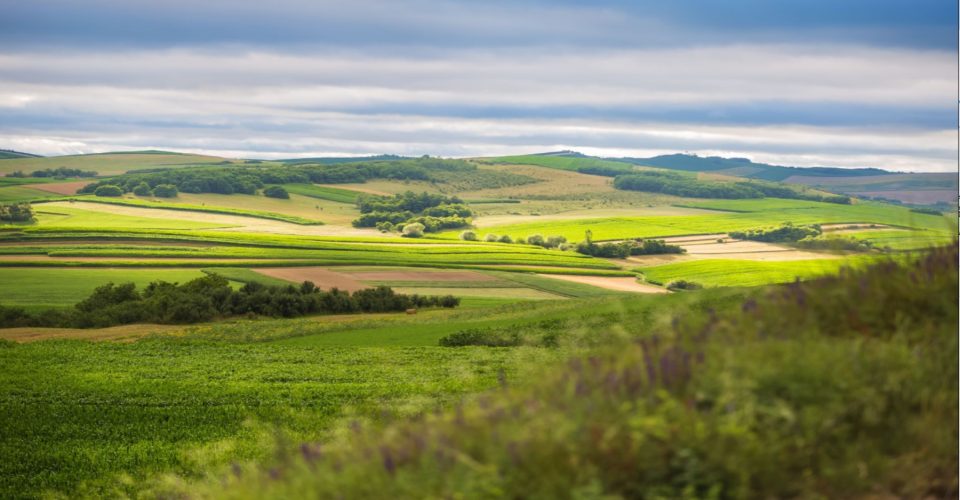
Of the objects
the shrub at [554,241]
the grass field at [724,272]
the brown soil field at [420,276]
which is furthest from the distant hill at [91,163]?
the grass field at [724,272]

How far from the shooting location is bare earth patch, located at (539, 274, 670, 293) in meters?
77.7

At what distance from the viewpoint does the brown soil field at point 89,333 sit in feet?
148

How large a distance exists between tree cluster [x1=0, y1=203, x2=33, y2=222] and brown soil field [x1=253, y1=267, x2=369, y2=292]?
4010 cm

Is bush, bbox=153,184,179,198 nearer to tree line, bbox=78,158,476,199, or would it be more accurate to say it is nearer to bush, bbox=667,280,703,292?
tree line, bbox=78,158,476,199

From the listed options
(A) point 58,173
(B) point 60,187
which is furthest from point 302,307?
(A) point 58,173

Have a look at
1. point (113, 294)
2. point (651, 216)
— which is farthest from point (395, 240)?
point (113, 294)

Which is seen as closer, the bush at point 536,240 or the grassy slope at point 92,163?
the bush at point 536,240

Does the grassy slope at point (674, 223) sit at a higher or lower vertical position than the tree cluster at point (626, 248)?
higher

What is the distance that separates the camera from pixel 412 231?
398 feet

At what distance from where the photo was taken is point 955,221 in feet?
21.7

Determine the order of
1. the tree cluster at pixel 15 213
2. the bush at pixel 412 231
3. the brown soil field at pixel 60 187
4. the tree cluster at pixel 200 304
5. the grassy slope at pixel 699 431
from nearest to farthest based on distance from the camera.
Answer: the grassy slope at pixel 699 431, the tree cluster at pixel 200 304, the tree cluster at pixel 15 213, the bush at pixel 412 231, the brown soil field at pixel 60 187

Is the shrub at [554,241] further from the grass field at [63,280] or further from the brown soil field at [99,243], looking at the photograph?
the grass field at [63,280]

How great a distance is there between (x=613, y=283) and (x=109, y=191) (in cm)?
8748

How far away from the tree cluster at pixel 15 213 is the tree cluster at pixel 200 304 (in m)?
51.3
